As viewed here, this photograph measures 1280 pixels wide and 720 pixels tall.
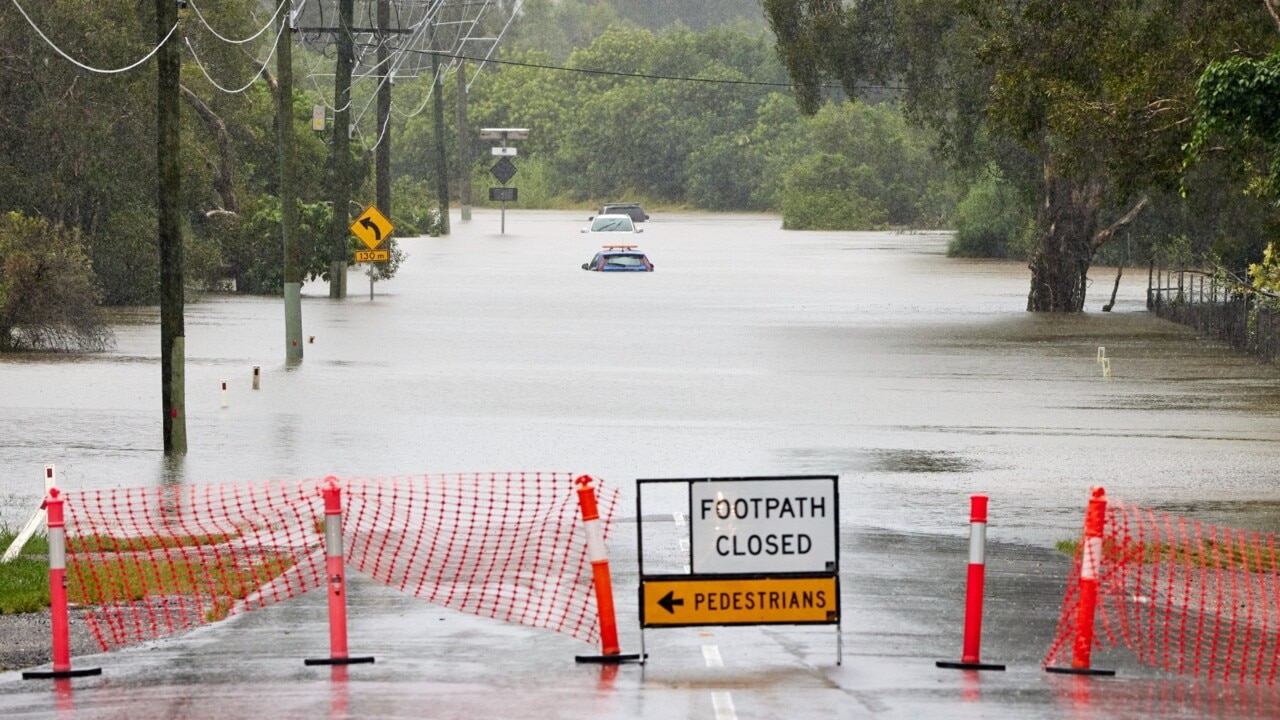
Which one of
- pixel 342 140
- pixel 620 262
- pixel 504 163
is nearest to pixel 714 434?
pixel 342 140

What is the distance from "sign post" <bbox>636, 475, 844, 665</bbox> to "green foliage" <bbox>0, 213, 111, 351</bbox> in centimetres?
2739

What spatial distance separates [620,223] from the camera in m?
88.2

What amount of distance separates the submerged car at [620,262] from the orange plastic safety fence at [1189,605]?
165ft

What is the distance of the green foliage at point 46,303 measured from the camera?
35.4 metres

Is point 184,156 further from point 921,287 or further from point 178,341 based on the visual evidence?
point 178,341

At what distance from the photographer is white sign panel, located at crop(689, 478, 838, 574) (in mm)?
10094

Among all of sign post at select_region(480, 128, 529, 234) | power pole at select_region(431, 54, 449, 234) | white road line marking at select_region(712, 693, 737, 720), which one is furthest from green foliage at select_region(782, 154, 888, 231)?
white road line marking at select_region(712, 693, 737, 720)

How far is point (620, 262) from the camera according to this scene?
66875 mm

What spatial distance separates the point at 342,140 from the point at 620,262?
20.6m

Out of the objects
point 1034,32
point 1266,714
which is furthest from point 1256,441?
point 1266,714

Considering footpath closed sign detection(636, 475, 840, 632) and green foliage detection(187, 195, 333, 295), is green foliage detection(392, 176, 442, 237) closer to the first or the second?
green foliage detection(187, 195, 333, 295)

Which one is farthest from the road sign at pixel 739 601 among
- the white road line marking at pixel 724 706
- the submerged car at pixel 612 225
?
the submerged car at pixel 612 225

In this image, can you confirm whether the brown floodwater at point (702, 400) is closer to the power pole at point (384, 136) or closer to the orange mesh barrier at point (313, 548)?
the orange mesh barrier at point (313, 548)

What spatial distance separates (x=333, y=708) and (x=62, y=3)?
127 ft
